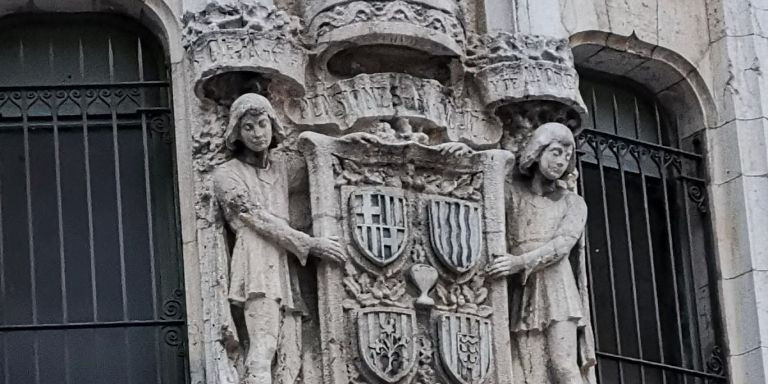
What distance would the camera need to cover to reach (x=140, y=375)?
19156 millimetres

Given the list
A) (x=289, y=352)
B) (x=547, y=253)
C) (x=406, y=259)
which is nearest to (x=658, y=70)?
(x=547, y=253)

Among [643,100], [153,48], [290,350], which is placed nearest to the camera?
[290,350]

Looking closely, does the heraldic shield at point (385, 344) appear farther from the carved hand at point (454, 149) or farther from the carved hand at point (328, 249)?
the carved hand at point (454, 149)

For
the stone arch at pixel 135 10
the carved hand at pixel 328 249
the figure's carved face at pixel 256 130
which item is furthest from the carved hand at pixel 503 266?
the stone arch at pixel 135 10

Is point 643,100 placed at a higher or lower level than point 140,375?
higher

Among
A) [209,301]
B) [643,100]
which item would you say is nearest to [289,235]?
[209,301]

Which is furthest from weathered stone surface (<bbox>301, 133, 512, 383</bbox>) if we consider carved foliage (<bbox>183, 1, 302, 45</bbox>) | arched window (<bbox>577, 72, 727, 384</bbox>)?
arched window (<bbox>577, 72, 727, 384</bbox>)

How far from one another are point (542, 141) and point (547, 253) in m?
0.62

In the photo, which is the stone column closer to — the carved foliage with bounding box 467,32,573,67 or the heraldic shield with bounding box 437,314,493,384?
the carved foliage with bounding box 467,32,573,67

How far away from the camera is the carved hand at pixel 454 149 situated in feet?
62.4

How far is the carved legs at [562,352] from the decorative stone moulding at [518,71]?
1.25 metres

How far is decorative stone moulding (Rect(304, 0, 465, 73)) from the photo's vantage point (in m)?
19.0

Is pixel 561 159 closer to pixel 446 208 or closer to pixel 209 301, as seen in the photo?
pixel 446 208

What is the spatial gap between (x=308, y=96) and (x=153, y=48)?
1144 mm
